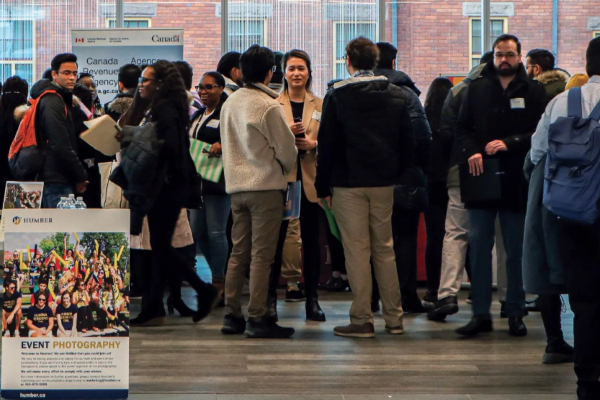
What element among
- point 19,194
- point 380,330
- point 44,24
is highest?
point 44,24

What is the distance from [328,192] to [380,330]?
870mm

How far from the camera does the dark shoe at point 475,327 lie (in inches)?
200

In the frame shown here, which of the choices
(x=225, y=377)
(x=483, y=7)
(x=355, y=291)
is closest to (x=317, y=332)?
(x=355, y=291)

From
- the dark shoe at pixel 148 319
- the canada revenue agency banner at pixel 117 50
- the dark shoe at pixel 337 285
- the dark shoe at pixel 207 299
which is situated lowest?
the dark shoe at pixel 337 285

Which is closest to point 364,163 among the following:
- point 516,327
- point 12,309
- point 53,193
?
point 516,327

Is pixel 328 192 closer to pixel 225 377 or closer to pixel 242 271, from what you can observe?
pixel 242 271

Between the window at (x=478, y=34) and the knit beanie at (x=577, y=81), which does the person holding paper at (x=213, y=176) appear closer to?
the knit beanie at (x=577, y=81)

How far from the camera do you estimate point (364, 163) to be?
4.92 meters

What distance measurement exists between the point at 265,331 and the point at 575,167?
6.81 feet

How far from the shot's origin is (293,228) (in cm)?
631

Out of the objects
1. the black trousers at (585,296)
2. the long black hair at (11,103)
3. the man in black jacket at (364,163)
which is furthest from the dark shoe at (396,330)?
the long black hair at (11,103)

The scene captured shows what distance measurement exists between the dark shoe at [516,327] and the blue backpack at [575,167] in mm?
1557

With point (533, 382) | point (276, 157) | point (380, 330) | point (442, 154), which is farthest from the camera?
point (442, 154)

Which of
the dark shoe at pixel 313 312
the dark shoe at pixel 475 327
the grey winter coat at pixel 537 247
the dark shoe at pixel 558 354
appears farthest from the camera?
the dark shoe at pixel 313 312
